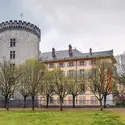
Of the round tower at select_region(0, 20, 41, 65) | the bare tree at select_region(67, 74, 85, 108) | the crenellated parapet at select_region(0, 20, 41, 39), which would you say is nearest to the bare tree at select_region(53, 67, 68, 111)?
the bare tree at select_region(67, 74, 85, 108)

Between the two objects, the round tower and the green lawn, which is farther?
the round tower

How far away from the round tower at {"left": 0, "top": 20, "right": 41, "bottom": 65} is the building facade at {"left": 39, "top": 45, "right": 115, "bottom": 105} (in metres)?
7.69

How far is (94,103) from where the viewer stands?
56500 millimetres

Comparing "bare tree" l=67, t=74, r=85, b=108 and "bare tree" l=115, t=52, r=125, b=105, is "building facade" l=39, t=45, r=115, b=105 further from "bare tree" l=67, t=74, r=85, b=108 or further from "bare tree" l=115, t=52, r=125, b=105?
"bare tree" l=115, t=52, r=125, b=105

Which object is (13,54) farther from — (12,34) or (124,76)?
(124,76)

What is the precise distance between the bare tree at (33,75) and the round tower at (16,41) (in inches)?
435

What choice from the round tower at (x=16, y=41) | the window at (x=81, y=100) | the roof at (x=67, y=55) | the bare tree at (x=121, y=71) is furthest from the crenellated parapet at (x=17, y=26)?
the bare tree at (x=121, y=71)

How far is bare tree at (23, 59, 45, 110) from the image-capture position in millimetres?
44672

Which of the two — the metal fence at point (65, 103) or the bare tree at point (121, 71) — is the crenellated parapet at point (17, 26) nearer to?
the metal fence at point (65, 103)

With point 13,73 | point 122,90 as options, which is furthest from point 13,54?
point 122,90

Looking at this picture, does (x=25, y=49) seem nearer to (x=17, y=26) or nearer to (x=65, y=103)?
(x=17, y=26)

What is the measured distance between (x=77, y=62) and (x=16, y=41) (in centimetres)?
1583

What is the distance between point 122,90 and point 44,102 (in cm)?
2258

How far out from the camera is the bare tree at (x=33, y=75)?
4467cm
